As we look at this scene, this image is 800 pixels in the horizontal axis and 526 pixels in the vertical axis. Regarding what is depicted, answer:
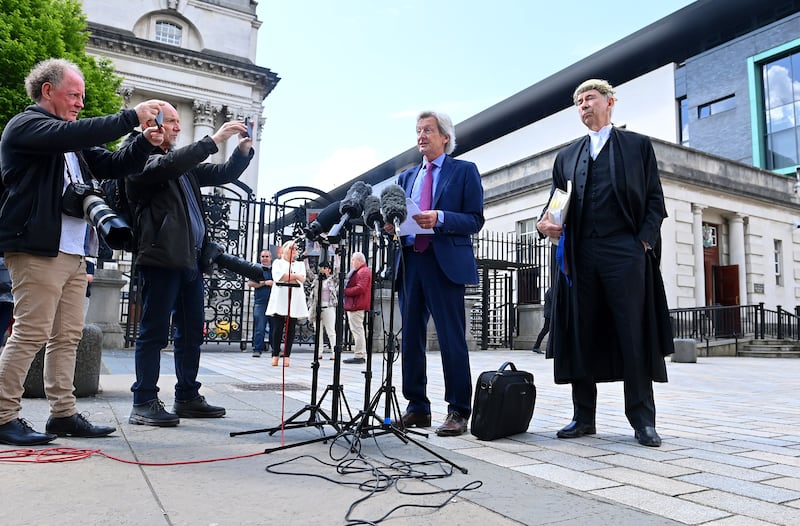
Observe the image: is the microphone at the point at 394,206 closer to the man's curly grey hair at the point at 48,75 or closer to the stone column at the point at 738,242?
the man's curly grey hair at the point at 48,75

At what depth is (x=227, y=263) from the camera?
395cm

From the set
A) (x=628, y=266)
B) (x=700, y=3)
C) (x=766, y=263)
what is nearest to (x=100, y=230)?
(x=628, y=266)

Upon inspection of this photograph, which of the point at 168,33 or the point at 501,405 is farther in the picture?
the point at 168,33

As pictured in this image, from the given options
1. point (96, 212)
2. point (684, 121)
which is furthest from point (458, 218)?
point (684, 121)

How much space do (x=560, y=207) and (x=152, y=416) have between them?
2939 mm

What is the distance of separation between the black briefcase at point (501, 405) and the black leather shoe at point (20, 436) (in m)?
2.40

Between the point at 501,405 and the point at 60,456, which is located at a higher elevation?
the point at 501,405

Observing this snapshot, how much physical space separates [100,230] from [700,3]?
26.8 metres

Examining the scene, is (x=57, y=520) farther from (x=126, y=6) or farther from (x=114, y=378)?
(x=126, y=6)

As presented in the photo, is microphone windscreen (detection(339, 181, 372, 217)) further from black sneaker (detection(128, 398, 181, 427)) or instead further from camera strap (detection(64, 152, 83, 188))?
black sneaker (detection(128, 398, 181, 427))

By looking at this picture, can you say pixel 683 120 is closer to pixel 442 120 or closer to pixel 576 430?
pixel 442 120

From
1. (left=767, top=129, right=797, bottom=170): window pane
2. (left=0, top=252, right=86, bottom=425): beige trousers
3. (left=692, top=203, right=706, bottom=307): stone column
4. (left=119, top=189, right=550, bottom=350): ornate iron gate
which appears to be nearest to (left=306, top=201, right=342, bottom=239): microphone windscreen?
(left=0, top=252, right=86, bottom=425): beige trousers

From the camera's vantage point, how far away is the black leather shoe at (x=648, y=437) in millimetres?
3603

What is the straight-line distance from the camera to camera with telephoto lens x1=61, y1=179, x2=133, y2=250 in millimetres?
3029
